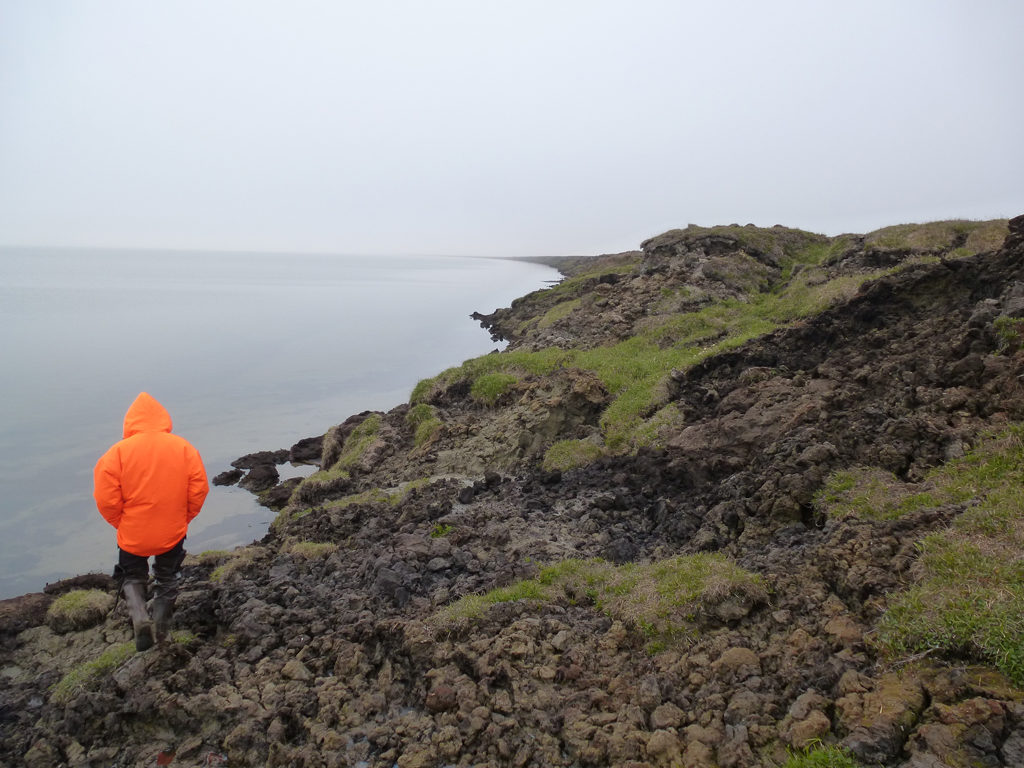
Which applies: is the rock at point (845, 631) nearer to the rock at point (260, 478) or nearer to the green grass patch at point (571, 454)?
the green grass patch at point (571, 454)

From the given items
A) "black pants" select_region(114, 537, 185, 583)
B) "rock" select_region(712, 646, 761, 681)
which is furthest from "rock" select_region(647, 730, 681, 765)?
"black pants" select_region(114, 537, 185, 583)

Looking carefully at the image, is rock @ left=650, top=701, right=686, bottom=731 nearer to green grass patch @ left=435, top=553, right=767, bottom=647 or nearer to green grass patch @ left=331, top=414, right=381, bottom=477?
green grass patch @ left=435, top=553, right=767, bottom=647

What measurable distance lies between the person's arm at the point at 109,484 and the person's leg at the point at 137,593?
0.73 m

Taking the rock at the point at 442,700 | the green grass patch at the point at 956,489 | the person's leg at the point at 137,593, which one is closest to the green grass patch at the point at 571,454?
the green grass patch at the point at 956,489

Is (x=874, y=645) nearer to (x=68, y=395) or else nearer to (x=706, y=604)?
(x=706, y=604)

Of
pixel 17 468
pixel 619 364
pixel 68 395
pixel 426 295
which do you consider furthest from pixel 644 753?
pixel 426 295

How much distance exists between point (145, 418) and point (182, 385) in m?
29.9

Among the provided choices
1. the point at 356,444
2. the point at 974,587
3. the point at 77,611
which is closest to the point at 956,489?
the point at 974,587

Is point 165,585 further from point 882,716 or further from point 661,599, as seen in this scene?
point 882,716

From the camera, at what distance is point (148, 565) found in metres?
8.53

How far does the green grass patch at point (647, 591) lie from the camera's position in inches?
292

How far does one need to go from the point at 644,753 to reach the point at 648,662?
1.37 metres

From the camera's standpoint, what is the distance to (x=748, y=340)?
59.3ft

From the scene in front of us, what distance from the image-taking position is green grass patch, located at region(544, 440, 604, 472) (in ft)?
49.6
